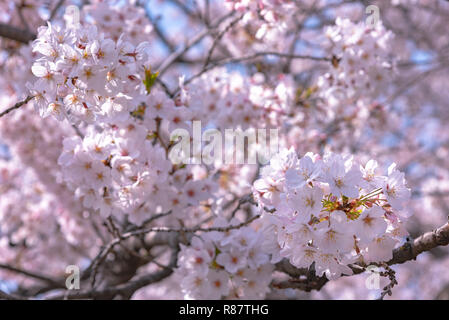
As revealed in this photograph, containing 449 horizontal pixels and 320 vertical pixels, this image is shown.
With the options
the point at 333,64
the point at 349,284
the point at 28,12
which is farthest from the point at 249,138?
the point at 349,284

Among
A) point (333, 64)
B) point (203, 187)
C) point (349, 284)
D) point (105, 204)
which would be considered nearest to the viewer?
point (105, 204)

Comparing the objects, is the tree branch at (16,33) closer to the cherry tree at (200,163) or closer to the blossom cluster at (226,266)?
the cherry tree at (200,163)

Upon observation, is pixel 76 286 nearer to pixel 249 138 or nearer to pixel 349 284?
pixel 249 138

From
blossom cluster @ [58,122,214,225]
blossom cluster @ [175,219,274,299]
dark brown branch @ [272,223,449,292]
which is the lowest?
dark brown branch @ [272,223,449,292]

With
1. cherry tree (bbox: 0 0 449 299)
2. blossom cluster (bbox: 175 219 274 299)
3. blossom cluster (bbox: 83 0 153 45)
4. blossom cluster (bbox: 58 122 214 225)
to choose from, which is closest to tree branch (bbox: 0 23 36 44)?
cherry tree (bbox: 0 0 449 299)

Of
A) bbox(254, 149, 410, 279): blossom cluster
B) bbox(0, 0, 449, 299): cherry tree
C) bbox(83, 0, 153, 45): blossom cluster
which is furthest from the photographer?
bbox(83, 0, 153, 45): blossom cluster

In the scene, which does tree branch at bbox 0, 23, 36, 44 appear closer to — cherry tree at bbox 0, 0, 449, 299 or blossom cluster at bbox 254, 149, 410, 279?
cherry tree at bbox 0, 0, 449, 299

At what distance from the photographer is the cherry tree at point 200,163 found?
1.56 meters

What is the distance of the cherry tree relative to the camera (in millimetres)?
1561

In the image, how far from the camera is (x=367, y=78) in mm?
2891

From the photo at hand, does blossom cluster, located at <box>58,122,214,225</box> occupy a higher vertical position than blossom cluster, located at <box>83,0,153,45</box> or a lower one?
lower

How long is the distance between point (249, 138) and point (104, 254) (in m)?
1.60

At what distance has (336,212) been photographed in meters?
1.46

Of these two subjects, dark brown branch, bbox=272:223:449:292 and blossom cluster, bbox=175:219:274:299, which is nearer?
dark brown branch, bbox=272:223:449:292
